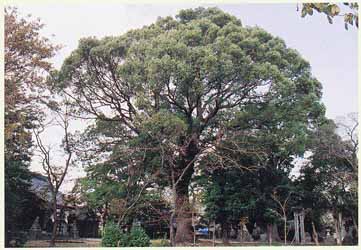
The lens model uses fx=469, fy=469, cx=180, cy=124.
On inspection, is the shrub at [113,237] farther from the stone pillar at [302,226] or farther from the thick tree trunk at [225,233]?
the stone pillar at [302,226]

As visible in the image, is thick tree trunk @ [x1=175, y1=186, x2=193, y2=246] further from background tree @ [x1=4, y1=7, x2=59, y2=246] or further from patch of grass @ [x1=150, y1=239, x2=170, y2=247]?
background tree @ [x1=4, y1=7, x2=59, y2=246]

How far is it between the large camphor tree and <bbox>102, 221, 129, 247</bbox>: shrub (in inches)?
47.2

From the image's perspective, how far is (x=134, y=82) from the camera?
907 cm

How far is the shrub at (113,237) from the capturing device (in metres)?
8.16

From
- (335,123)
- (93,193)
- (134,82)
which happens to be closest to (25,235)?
(93,193)

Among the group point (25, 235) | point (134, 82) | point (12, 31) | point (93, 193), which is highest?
point (12, 31)

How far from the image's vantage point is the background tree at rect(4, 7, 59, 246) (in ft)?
26.6

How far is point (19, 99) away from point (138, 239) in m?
3.25

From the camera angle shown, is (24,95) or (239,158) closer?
(24,95)

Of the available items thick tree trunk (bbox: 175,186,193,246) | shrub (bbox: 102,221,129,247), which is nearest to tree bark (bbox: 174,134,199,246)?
thick tree trunk (bbox: 175,186,193,246)

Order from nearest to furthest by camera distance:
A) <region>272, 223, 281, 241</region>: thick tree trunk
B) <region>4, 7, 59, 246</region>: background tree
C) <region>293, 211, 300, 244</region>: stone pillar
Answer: <region>4, 7, 59, 246</region>: background tree, <region>293, 211, 300, 244</region>: stone pillar, <region>272, 223, 281, 241</region>: thick tree trunk

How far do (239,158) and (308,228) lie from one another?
219cm

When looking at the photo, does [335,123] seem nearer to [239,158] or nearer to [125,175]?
[239,158]

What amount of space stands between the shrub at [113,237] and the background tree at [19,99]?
1693 millimetres
